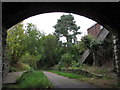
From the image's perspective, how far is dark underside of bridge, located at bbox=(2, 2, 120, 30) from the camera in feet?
23.8

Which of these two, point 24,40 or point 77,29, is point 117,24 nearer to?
point 24,40

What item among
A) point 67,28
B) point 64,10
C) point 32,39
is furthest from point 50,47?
point 64,10

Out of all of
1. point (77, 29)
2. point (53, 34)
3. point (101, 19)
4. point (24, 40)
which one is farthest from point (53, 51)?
point (101, 19)

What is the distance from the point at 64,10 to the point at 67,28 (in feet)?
99.3

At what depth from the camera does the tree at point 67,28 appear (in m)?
38.4

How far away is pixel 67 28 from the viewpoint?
38.9 meters

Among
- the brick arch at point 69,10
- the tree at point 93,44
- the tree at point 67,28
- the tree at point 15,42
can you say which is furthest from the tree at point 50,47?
the brick arch at point 69,10

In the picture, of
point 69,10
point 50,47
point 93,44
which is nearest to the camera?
point 69,10

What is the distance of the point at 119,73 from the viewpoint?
341 inches

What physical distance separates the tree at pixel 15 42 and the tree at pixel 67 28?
21.5 metres

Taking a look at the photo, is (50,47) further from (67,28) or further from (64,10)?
(64,10)

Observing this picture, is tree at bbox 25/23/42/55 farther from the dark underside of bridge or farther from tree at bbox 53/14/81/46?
tree at bbox 53/14/81/46

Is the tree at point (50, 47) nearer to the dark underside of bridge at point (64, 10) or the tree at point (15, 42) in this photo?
the tree at point (15, 42)

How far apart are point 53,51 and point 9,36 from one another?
21.5m
